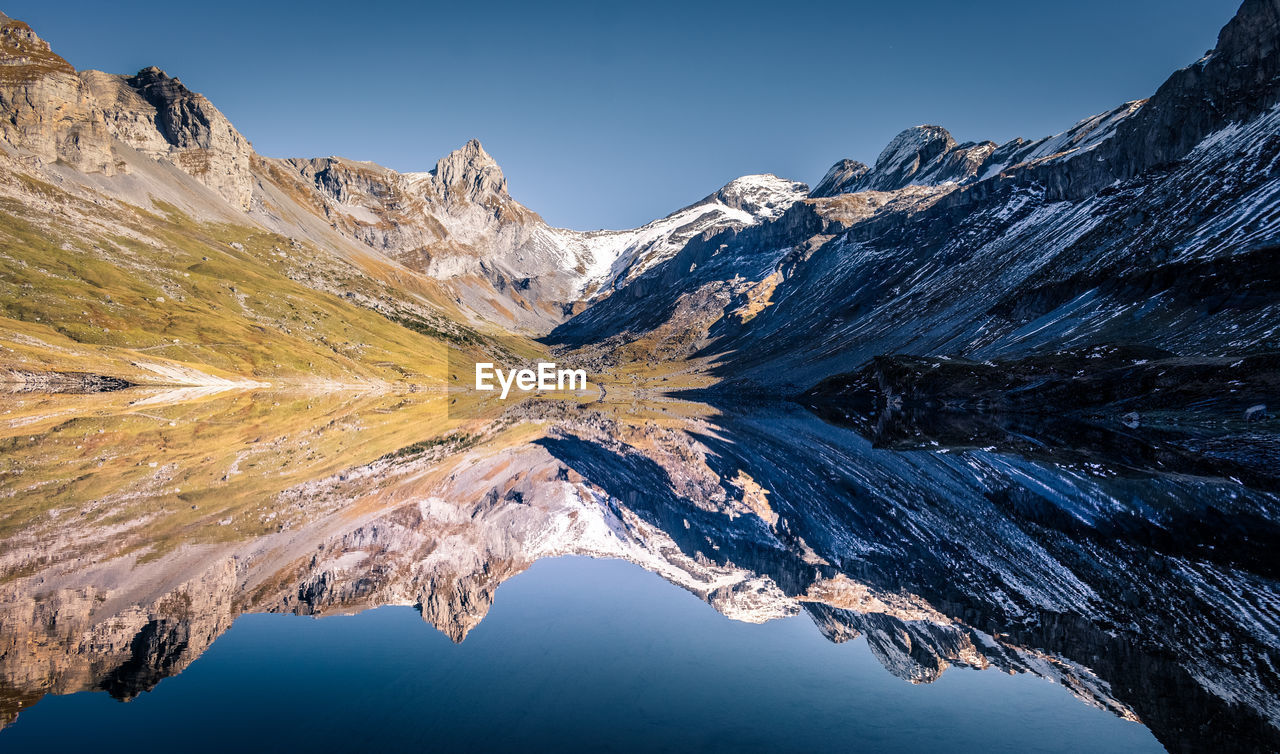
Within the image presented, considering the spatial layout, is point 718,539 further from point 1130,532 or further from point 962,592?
point 1130,532

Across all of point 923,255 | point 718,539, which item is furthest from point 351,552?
point 923,255

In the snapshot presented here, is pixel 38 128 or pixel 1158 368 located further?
pixel 38 128

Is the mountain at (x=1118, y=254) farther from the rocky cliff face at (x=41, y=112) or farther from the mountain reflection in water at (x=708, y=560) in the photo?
the rocky cliff face at (x=41, y=112)

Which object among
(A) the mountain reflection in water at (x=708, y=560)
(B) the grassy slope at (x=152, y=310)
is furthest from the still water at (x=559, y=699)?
(B) the grassy slope at (x=152, y=310)

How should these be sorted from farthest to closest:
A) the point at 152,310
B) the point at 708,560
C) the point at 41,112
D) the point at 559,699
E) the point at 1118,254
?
the point at 41,112 → the point at 152,310 → the point at 1118,254 → the point at 708,560 → the point at 559,699

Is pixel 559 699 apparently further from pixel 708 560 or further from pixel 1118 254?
pixel 1118 254

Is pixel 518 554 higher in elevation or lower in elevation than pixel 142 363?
lower

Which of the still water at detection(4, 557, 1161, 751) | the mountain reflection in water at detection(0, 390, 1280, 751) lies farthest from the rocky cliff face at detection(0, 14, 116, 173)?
the still water at detection(4, 557, 1161, 751)

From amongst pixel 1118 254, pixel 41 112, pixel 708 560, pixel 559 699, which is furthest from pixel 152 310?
pixel 1118 254

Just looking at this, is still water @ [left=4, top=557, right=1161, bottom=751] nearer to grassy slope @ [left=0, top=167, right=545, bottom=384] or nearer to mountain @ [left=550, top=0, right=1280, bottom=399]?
mountain @ [left=550, top=0, right=1280, bottom=399]
